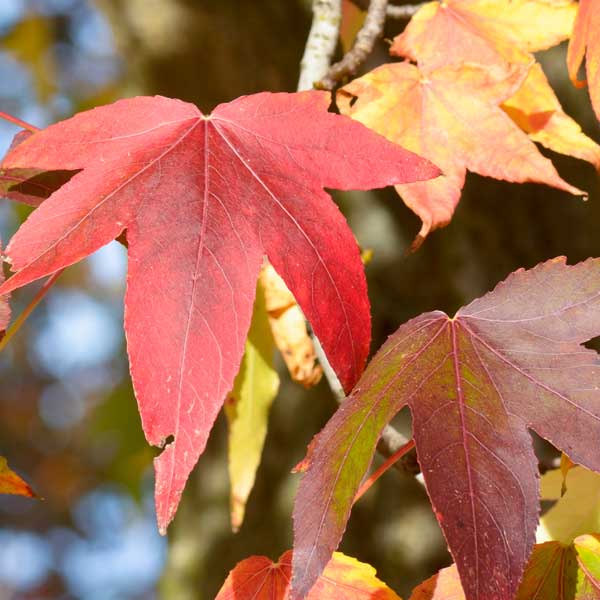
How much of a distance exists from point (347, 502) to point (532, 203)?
3.68ft

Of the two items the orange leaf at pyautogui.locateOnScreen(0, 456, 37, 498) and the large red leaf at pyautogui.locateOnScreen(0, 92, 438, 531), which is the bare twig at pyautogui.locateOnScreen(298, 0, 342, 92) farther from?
the orange leaf at pyautogui.locateOnScreen(0, 456, 37, 498)

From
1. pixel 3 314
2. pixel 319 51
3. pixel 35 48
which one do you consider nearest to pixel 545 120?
pixel 319 51

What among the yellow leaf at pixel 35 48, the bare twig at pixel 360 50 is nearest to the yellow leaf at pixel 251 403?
the bare twig at pixel 360 50

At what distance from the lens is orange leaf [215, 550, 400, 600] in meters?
0.54

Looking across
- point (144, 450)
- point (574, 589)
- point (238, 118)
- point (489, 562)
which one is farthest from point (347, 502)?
point (144, 450)

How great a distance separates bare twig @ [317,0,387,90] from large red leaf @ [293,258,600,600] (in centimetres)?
29

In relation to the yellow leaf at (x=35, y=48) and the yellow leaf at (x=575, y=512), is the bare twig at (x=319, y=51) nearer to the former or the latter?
the yellow leaf at (x=575, y=512)

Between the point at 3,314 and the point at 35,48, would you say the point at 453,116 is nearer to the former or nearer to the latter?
the point at 3,314

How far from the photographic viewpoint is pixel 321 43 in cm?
84

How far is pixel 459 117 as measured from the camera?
0.68 meters

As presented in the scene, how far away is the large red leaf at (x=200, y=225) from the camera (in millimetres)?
466

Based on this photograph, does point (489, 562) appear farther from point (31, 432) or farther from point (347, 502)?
point (31, 432)

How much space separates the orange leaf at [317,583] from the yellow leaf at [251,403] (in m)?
0.24

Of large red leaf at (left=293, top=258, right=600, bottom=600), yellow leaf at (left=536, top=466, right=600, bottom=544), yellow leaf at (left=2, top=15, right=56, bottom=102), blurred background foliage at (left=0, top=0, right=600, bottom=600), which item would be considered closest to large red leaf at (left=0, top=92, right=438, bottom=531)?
large red leaf at (left=293, top=258, right=600, bottom=600)
